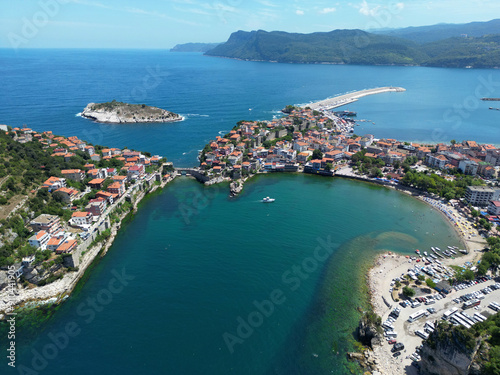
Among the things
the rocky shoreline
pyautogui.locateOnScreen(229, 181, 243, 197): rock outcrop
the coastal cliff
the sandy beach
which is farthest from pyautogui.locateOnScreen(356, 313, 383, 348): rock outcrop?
pyautogui.locateOnScreen(229, 181, 243, 197): rock outcrop

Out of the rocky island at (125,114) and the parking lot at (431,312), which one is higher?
the rocky island at (125,114)

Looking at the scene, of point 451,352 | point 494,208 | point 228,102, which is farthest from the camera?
point 228,102

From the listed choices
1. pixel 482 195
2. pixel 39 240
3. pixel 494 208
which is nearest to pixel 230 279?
pixel 39 240

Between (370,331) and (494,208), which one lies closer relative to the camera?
(370,331)

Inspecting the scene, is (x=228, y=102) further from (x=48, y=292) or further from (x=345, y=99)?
(x=48, y=292)

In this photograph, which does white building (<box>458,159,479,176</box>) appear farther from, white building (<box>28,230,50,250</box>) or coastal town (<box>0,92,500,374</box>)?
white building (<box>28,230,50,250</box>)

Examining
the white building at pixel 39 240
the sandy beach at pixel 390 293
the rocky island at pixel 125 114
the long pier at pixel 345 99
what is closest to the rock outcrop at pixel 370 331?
the sandy beach at pixel 390 293

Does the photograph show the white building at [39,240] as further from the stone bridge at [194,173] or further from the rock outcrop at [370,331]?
the rock outcrop at [370,331]

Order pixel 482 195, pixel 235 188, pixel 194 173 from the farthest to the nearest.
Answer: pixel 194 173
pixel 235 188
pixel 482 195
